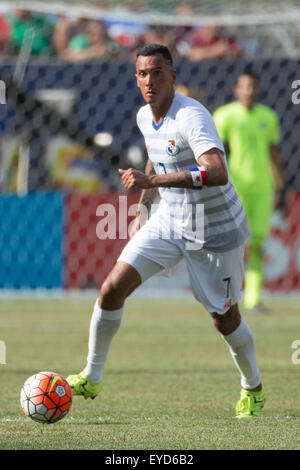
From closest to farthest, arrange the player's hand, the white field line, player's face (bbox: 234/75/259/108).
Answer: the player's hand, the white field line, player's face (bbox: 234/75/259/108)

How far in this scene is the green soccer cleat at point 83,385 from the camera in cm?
566

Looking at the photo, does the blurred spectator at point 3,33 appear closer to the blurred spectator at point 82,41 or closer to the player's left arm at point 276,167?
the blurred spectator at point 82,41

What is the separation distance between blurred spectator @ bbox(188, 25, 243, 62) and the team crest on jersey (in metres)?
8.96

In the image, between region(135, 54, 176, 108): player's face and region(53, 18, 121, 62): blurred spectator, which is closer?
region(135, 54, 176, 108): player's face

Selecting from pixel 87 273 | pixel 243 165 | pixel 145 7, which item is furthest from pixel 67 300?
pixel 145 7

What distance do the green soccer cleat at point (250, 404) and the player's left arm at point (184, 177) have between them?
137 cm

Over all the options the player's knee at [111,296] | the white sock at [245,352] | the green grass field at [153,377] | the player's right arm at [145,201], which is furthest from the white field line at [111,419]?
the player's right arm at [145,201]

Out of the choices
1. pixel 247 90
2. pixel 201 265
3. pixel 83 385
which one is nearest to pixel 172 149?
pixel 201 265

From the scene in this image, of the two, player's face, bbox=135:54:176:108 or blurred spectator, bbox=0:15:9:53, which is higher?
blurred spectator, bbox=0:15:9:53

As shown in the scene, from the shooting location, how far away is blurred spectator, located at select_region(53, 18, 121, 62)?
46.4ft

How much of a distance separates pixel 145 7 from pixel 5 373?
6.96 m

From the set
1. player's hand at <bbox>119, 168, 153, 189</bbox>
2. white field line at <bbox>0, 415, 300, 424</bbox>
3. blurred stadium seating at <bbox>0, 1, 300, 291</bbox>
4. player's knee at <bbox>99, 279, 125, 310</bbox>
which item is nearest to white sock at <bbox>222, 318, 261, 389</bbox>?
white field line at <bbox>0, 415, 300, 424</bbox>

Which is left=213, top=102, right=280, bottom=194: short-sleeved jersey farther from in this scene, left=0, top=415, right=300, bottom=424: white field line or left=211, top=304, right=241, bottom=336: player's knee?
left=0, top=415, right=300, bottom=424: white field line
